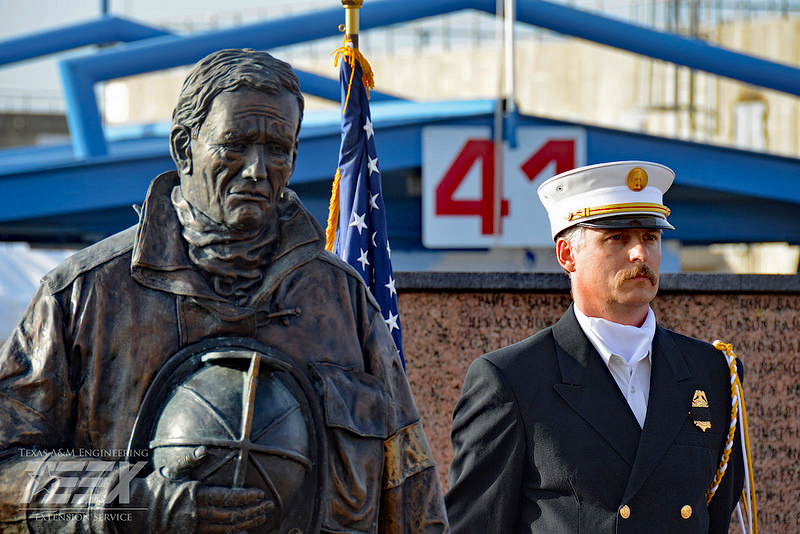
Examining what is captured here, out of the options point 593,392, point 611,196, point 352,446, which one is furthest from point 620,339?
point 352,446

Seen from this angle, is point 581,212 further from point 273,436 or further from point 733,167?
point 733,167

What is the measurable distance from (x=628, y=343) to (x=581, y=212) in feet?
1.46

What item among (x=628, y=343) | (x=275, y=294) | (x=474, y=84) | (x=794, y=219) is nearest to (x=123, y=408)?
(x=275, y=294)

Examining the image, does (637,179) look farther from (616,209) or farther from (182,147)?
(182,147)

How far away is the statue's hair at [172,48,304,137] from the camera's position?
244cm

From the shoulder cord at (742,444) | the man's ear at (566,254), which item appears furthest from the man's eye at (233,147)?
the shoulder cord at (742,444)

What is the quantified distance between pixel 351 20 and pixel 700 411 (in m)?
2.09

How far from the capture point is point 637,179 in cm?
408

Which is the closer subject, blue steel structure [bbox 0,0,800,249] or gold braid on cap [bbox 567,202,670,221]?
gold braid on cap [bbox 567,202,670,221]

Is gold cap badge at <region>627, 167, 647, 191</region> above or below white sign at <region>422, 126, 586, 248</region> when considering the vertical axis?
below

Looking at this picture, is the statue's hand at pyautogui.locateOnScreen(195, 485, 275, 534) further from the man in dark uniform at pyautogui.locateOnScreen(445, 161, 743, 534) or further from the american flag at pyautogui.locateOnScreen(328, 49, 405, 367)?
the american flag at pyautogui.locateOnScreen(328, 49, 405, 367)

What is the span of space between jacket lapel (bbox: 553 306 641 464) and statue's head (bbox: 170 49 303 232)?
1678mm

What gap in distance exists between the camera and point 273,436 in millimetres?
2293

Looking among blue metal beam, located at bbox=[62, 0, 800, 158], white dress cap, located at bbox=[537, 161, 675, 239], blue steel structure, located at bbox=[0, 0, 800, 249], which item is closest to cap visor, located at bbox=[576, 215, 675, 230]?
white dress cap, located at bbox=[537, 161, 675, 239]
